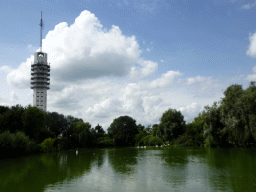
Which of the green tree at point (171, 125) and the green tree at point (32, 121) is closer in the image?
the green tree at point (32, 121)

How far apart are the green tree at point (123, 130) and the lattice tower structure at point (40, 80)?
3508cm

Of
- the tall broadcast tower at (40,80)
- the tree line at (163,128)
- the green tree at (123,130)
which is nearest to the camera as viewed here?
the tree line at (163,128)

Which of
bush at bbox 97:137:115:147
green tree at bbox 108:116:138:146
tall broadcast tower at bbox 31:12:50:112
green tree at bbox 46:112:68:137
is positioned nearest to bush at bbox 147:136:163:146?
bush at bbox 97:137:115:147

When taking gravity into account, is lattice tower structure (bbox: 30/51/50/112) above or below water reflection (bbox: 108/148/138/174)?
above

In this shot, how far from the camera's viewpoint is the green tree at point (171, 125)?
7288cm

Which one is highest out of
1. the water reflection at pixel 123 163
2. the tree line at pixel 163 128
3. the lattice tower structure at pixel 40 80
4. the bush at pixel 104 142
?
the lattice tower structure at pixel 40 80

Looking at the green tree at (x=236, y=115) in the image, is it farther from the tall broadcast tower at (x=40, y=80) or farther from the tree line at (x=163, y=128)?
the tall broadcast tower at (x=40, y=80)

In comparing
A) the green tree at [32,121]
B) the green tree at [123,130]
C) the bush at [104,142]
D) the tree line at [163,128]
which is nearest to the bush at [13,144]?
the tree line at [163,128]

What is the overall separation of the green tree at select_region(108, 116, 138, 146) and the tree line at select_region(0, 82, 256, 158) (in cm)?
615

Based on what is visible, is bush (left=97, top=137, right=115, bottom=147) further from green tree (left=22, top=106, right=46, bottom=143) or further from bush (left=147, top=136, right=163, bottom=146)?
green tree (left=22, top=106, right=46, bottom=143)

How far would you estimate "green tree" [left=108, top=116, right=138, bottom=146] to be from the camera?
97963mm

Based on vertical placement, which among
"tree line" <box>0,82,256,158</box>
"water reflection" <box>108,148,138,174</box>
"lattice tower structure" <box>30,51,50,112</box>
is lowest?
"water reflection" <box>108,148,138,174</box>

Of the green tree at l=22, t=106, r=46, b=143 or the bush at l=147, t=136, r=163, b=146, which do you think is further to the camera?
the bush at l=147, t=136, r=163, b=146

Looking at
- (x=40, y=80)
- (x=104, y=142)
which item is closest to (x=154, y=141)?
(x=104, y=142)
